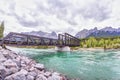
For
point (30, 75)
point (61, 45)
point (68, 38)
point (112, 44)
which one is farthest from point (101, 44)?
point (30, 75)

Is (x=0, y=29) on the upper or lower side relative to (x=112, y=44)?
upper

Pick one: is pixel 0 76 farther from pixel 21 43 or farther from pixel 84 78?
pixel 21 43

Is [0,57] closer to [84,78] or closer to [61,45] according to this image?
[84,78]

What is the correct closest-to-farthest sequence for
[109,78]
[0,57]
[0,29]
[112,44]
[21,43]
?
1. [0,57]
2. [109,78]
3. [21,43]
4. [112,44]
5. [0,29]

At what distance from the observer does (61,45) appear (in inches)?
3113

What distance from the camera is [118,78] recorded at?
19484 mm

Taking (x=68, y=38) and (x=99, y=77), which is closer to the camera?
(x=99, y=77)

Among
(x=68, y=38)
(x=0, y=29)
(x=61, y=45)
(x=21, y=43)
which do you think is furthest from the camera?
(x=0, y=29)

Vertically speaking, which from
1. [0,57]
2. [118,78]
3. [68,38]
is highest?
[68,38]

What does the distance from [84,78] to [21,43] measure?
3078 centimetres

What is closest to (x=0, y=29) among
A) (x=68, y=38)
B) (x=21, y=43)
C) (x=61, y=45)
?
(x=68, y=38)

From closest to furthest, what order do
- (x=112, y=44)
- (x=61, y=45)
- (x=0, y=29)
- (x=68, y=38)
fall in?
(x=61, y=45) < (x=112, y=44) < (x=68, y=38) < (x=0, y=29)

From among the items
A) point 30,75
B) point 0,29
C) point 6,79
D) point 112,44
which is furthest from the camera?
point 0,29

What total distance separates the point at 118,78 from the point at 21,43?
32007mm
